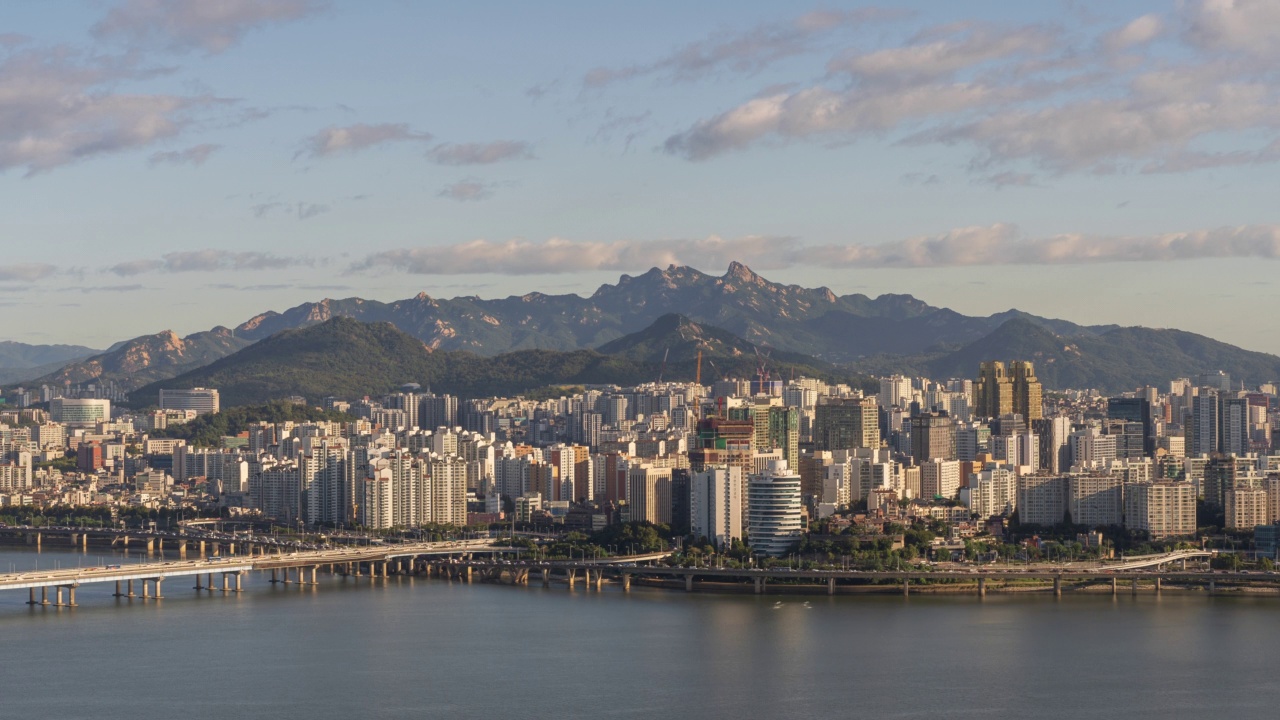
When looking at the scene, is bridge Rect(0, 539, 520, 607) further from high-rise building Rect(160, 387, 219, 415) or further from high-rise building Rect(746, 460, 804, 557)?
high-rise building Rect(160, 387, 219, 415)

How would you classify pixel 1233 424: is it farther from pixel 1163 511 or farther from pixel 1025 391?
pixel 1163 511

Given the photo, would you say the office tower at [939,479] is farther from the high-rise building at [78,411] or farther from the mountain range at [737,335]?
the mountain range at [737,335]

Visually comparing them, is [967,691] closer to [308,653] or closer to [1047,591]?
[308,653]

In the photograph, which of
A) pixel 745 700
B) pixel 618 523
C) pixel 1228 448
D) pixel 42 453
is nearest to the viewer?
pixel 745 700

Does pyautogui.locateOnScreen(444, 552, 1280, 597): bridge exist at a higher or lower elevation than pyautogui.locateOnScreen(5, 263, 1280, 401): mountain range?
lower

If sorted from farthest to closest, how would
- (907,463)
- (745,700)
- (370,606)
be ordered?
(907,463), (370,606), (745,700)

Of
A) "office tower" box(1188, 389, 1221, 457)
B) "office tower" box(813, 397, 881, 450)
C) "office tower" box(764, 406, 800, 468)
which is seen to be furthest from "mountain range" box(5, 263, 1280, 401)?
"office tower" box(764, 406, 800, 468)

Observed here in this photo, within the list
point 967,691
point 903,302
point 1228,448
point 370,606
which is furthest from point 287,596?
point 903,302

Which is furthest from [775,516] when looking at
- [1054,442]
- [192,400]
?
[192,400]
